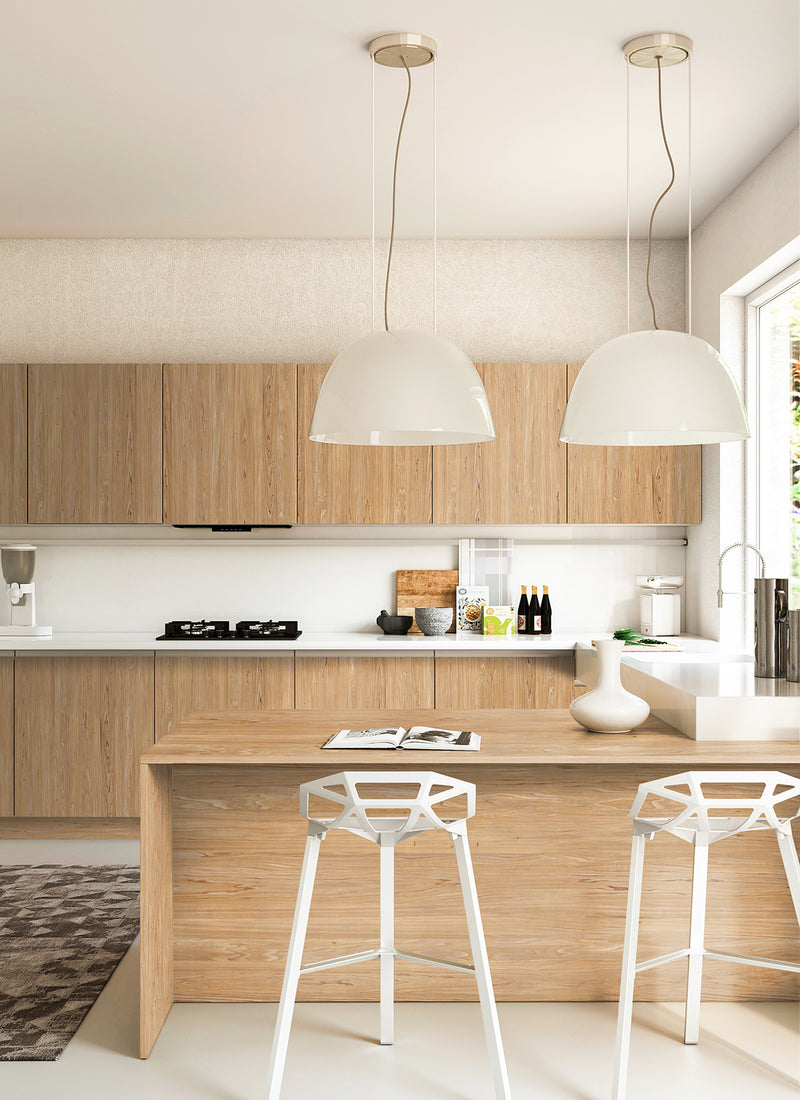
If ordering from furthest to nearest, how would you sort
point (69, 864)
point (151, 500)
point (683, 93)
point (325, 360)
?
point (325, 360)
point (151, 500)
point (69, 864)
point (683, 93)

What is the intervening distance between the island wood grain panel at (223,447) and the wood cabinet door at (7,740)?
101 cm

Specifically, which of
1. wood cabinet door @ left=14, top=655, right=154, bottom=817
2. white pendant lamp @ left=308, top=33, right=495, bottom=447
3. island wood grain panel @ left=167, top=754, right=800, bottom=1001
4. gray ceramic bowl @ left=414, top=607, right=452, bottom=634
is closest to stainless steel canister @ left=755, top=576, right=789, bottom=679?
island wood grain panel @ left=167, top=754, right=800, bottom=1001

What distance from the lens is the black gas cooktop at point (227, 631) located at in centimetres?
465

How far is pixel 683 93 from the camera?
→ 3416 millimetres

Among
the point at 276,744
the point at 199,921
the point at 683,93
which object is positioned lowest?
the point at 199,921

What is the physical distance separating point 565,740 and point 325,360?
297 centimetres

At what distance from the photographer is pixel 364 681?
14.8 ft

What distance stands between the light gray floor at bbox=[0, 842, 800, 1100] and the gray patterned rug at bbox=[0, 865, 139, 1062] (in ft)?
0.24

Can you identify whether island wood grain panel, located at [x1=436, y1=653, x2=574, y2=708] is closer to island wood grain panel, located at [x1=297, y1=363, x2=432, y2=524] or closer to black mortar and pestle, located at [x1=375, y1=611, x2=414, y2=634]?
black mortar and pestle, located at [x1=375, y1=611, x2=414, y2=634]

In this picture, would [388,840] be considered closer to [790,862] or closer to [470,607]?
[790,862]

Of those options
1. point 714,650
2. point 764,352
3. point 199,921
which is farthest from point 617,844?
point 764,352

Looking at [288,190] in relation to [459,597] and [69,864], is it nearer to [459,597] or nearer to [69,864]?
[459,597]

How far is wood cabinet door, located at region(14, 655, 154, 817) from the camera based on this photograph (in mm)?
4465

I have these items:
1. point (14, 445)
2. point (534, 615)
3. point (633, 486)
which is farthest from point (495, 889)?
point (14, 445)
